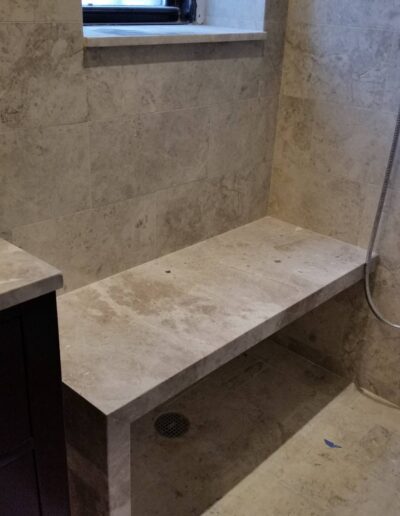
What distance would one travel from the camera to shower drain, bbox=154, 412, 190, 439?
2008 mm

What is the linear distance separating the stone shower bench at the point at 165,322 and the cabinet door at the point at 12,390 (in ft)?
0.63

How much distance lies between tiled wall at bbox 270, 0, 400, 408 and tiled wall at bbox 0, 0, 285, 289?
97 mm

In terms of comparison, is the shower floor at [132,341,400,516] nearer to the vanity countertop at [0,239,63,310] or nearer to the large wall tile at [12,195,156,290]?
the large wall tile at [12,195,156,290]

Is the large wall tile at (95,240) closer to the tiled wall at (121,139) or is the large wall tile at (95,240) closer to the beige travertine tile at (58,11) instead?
the tiled wall at (121,139)

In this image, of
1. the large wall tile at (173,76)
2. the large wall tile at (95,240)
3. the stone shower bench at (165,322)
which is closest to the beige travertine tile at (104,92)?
the large wall tile at (173,76)

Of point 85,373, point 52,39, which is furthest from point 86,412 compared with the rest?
point 52,39

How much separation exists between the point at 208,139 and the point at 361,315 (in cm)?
93

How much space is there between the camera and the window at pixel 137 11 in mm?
1827

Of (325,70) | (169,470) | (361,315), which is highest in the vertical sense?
(325,70)

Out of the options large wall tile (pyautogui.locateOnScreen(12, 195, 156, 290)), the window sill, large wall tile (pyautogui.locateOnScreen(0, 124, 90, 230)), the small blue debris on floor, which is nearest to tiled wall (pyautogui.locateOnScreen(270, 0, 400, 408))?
the window sill

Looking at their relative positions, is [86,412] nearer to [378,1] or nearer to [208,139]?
[208,139]

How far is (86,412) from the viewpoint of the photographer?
1.26 meters

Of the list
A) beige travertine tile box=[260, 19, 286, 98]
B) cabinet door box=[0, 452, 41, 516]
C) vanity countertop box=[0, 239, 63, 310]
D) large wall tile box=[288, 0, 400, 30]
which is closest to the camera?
vanity countertop box=[0, 239, 63, 310]

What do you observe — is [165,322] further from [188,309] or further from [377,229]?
[377,229]
